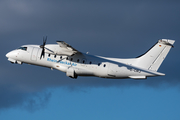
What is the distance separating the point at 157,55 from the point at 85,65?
28.6 ft

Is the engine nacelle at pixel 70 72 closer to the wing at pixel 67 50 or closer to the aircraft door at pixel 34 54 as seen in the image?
the wing at pixel 67 50

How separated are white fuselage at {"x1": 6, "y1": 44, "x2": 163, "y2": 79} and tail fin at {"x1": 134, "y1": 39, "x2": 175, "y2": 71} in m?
0.89

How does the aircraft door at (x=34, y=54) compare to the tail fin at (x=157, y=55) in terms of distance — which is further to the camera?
the aircraft door at (x=34, y=54)

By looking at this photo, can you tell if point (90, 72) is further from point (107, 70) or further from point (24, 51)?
point (24, 51)

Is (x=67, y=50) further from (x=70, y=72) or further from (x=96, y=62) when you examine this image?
(x=96, y=62)

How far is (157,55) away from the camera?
34531 millimetres

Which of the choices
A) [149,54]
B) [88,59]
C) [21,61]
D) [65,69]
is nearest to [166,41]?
[149,54]

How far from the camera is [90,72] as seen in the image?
1385 inches

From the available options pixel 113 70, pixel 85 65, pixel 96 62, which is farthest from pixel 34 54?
pixel 113 70

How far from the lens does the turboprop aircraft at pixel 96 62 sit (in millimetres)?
34281

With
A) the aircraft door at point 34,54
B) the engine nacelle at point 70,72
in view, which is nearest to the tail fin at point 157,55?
the engine nacelle at point 70,72

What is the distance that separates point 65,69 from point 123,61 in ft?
23.7

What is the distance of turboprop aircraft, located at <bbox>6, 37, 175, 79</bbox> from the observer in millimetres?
34281

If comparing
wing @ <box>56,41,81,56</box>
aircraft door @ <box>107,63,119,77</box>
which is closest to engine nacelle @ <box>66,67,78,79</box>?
wing @ <box>56,41,81,56</box>
